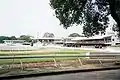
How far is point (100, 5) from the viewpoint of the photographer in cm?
2314

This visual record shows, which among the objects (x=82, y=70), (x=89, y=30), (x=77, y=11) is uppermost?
(x=77, y=11)

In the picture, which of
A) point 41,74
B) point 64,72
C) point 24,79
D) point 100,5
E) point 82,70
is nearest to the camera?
point 24,79

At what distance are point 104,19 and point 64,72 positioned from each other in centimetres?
793

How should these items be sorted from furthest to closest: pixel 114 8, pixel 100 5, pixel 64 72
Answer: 1. pixel 100 5
2. pixel 114 8
3. pixel 64 72

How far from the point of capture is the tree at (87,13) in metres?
22.0

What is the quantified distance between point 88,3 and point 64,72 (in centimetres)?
725

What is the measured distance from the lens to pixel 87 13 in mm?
23266

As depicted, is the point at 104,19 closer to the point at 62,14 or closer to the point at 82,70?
the point at 62,14

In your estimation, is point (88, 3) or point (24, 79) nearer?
point (24, 79)

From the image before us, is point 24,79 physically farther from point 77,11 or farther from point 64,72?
point 77,11

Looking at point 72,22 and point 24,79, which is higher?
point 72,22

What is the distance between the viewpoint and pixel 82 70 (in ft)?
64.1

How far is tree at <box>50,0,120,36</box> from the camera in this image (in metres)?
22.0

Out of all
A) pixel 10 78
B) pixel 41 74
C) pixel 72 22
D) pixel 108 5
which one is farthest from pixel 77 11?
pixel 10 78
